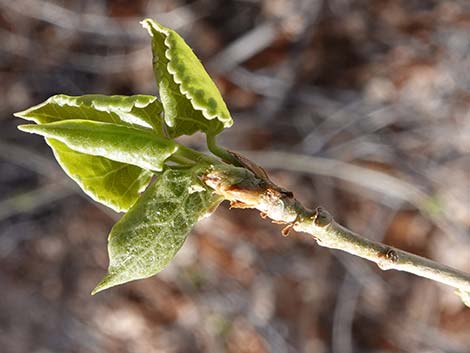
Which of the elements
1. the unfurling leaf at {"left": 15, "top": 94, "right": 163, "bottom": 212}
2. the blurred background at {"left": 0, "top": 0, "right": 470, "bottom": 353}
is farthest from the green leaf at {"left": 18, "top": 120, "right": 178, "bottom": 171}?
the blurred background at {"left": 0, "top": 0, "right": 470, "bottom": 353}

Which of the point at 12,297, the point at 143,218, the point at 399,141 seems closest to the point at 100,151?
the point at 143,218

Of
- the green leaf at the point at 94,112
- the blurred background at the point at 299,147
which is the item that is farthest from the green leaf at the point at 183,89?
the blurred background at the point at 299,147

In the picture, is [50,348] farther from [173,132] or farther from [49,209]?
[173,132]

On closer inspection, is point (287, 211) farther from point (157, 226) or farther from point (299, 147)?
point (299, 147)

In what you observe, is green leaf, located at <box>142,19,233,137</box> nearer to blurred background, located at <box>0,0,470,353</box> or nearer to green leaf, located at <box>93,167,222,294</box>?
green leaf, located at <box>93,167,222,294</box>

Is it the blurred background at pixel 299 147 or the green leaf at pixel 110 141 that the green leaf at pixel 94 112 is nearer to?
the green leaf at pixel 110 141

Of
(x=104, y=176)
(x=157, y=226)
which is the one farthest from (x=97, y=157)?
(x=157, y=226)
